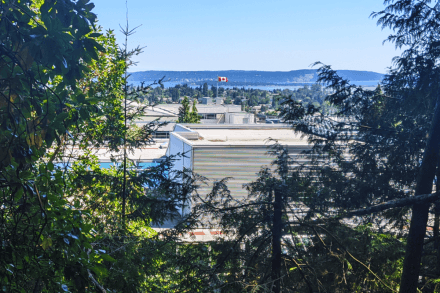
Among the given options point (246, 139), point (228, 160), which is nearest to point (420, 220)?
point (228, 160)

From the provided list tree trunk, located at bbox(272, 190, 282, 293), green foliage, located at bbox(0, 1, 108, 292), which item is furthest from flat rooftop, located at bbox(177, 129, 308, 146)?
green foliage, located at bbox(0, 1, 108, 292)

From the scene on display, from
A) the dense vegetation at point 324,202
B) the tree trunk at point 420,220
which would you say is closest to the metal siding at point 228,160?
the dense vegetation at point 324,202

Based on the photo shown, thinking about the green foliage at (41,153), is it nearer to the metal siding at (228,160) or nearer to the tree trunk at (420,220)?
the tree trunk at (420,220)

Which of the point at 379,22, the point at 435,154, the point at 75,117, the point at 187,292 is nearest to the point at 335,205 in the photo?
the point at 435,154

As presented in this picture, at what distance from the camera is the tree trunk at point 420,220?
6344 millimetres

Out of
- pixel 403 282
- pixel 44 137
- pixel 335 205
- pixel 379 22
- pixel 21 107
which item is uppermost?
pixel 379 22

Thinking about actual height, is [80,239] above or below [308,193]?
above

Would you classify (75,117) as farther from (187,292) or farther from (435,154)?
(435,154)

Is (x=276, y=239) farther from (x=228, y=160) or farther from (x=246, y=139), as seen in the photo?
(x=246, y=139)

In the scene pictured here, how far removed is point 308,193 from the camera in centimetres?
671

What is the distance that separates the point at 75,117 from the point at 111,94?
266 inches

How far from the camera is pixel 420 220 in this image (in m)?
6.42

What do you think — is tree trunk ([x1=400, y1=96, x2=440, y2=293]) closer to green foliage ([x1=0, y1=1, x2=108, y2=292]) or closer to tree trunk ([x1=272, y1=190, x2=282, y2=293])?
tree trunk ([x1=272, y1=190, x2=282, y2=293])

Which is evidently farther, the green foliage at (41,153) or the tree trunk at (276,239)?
the tree trunk at (276,239)
